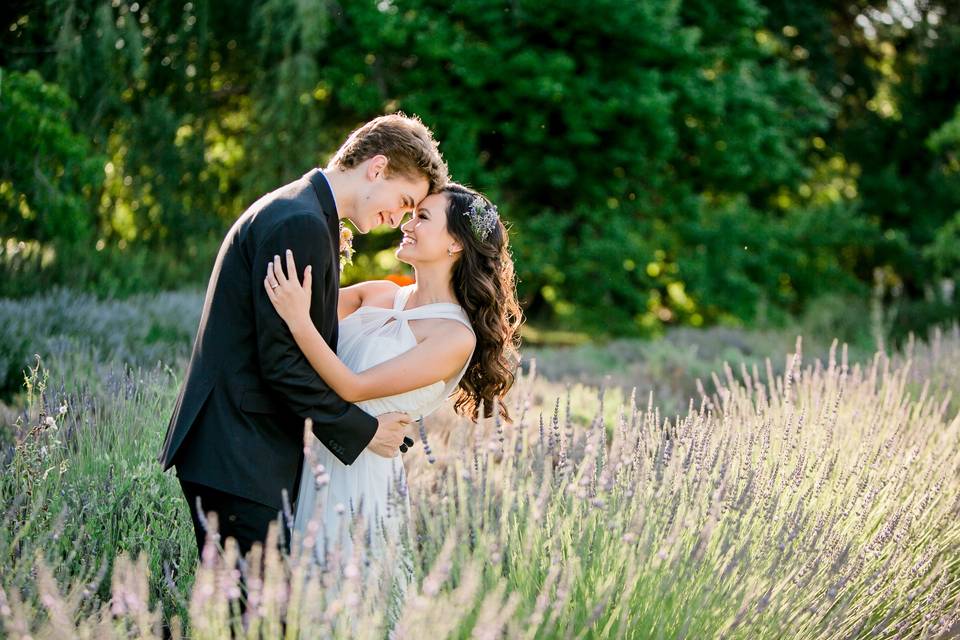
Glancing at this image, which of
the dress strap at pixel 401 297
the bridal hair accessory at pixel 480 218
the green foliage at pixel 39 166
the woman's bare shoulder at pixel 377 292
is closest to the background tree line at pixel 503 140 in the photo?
the green foliage at pixel 39 166

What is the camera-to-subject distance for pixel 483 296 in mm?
3900

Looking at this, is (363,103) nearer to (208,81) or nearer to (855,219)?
(208,81)

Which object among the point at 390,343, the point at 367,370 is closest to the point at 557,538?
the point at 367,370

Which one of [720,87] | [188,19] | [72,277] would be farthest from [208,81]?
[720,87]

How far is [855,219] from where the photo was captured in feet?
61.0

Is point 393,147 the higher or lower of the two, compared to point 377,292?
higher

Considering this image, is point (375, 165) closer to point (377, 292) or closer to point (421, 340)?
point (421, 340)

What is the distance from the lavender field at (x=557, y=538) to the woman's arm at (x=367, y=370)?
1.06 feet

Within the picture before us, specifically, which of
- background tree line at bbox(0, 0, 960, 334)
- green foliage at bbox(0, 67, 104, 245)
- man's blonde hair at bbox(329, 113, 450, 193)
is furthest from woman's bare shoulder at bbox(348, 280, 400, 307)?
background tree line at bbox(0, 0, 960, 334)

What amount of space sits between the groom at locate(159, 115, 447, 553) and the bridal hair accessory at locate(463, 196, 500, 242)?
705 millimetres

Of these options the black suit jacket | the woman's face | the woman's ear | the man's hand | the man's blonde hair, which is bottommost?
the man's hand

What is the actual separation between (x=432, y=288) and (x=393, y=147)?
0.64 meters

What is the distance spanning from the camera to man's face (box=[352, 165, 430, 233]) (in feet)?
11.4

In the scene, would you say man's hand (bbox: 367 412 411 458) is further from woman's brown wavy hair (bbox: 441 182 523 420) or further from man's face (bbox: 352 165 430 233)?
man's face (bbox: 352 165 430 233)
